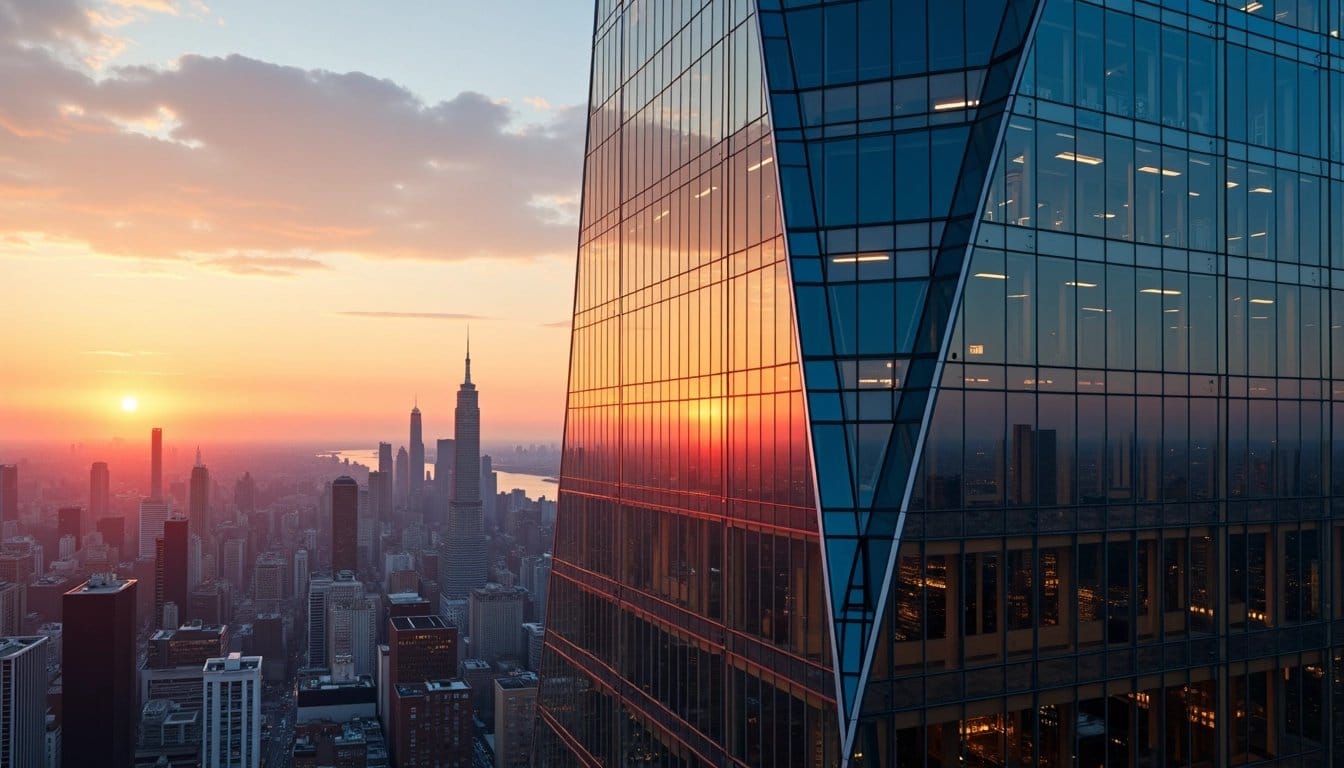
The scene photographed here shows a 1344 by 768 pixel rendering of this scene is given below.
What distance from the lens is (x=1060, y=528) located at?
88.3ft

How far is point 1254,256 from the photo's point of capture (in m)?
31.1

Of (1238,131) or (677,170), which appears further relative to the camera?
(677,170)

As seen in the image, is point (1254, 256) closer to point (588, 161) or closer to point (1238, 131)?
point (1238, 131)

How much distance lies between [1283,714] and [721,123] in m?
24.3

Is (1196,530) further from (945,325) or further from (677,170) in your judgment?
(677,170)

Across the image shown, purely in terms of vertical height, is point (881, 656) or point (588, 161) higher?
point (588, 161)

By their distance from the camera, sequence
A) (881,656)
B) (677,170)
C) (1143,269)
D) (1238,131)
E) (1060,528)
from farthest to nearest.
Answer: (677,170) → (1238,131) → (1143,269) → (1060,528) → (881,656)

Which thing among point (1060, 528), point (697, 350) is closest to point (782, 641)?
point (1060, 528)

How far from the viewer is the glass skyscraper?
25.3 meters

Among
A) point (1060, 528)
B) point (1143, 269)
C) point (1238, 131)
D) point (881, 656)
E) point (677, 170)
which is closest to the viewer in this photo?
point (881, 656)

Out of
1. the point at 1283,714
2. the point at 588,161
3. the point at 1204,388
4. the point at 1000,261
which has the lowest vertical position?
the point at 1283,714

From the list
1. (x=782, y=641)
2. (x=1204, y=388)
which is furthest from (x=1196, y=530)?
(x=782, y=641)

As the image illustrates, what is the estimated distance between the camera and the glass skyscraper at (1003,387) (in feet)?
83.0

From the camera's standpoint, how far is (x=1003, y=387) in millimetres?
25969
